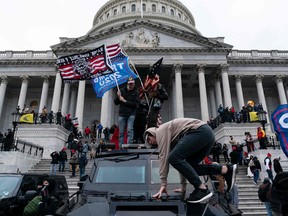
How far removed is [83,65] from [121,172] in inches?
380

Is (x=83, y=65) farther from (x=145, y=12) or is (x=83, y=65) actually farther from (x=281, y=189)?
(x=145, y=12)

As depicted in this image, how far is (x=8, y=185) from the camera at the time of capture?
6945mm

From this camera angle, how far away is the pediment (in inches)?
1297

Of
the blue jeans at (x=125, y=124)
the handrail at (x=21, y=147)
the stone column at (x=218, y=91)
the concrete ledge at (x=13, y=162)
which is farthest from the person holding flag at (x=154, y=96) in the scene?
the stone column at (x=218, y=91)

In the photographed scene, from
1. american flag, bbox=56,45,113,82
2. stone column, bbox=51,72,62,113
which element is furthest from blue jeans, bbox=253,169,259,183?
stone column, bbox=51,72,62,113

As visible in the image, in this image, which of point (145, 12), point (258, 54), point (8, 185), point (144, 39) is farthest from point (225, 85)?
point (145, 12)

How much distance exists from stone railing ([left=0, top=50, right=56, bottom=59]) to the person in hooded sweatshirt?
36535mm

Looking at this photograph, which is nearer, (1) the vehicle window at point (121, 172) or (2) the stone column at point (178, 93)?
(1) the vehicle window at point (121, 172)

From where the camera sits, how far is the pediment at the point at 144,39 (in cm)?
3294

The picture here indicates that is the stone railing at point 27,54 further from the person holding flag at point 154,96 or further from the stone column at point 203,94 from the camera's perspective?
the person holding flag at point 154,96

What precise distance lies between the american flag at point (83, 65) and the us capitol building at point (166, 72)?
16958mm

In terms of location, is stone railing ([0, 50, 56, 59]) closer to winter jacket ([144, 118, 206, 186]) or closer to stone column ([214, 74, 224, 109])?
stone column ([214, 74, 224, 109])

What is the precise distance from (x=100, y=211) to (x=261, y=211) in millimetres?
9528

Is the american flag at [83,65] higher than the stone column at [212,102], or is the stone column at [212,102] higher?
the stone column at [212,102]
